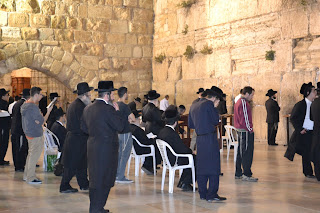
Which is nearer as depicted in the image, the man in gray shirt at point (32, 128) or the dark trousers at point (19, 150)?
the man in gray shirt at point (32, 128)

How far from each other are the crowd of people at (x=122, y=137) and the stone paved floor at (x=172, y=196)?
24 cm

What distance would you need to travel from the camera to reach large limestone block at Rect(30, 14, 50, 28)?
13.8m

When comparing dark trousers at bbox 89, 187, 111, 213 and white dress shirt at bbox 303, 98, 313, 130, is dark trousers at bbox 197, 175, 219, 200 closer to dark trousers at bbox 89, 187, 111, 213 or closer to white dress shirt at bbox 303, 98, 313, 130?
dark trousers at bbox 89, 187, 111, 213

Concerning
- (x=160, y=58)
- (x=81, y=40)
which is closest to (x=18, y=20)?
(x=81, y=40)

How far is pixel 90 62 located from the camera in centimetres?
1498

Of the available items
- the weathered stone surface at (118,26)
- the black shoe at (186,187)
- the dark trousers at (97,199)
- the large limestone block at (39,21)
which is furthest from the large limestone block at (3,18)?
the dark trousers at (97,199)

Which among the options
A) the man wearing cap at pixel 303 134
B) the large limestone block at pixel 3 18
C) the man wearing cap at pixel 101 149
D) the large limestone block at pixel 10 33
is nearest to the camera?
the man wearing cap at pixel 101 149

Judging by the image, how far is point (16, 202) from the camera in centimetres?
589

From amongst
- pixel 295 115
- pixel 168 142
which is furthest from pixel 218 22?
pixel 168 142

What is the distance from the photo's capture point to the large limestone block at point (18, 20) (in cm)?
1348

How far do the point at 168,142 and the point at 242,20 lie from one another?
7467 millimetres

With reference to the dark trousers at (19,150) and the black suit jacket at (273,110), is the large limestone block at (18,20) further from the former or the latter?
the black suit jacket at (273,110)

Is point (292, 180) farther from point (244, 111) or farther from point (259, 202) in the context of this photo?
point (259, 202)

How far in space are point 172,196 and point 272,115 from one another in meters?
6.30
